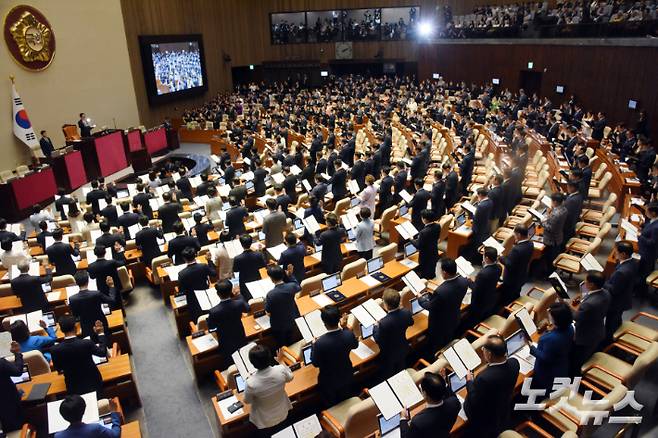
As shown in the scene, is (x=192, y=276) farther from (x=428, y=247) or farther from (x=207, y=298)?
(x=428, y=247)

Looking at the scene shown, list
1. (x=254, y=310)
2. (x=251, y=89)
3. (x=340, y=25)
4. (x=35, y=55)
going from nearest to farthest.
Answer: (x=254, y=310) → (x=35, y=55) → (x=251, y=89) → (x=340, y=25)

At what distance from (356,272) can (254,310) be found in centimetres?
165

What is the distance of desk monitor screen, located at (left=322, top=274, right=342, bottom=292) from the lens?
276 inches

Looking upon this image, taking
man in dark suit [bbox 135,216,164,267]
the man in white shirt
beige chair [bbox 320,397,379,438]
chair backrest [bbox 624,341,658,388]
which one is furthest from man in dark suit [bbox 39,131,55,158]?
chair backrest [bbox 624,341,658,388]

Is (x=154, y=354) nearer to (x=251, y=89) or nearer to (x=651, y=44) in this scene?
(x=651, y=44)

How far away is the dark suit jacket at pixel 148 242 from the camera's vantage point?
8805 mm

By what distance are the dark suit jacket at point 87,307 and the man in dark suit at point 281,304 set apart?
233 cm

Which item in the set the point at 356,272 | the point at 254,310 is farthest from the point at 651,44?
the point at 254,310

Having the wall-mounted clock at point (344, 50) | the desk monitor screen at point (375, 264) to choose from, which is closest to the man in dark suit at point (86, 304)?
the desk monitor screen at point (375, 264)

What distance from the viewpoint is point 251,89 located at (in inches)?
1193

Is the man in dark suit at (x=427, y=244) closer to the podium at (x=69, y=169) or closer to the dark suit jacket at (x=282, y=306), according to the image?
the dark suit jacket at (x=282, y=306)

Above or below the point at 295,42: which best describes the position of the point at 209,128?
below

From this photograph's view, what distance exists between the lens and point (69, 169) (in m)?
15.5

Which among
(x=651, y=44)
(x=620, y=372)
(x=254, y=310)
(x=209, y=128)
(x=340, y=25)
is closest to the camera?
(x=620, y=372)
